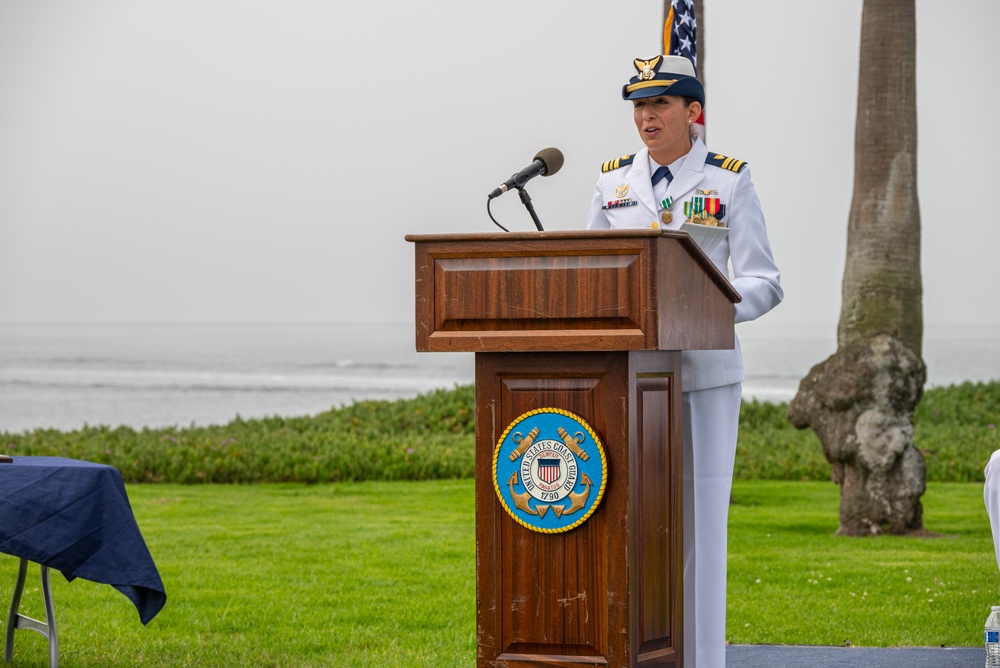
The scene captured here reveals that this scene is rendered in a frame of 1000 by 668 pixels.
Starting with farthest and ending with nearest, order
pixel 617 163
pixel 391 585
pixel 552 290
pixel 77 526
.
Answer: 1. pixel 391 585
2. pixel 77 526
3. pixel 617 163
4. pixel 552 290

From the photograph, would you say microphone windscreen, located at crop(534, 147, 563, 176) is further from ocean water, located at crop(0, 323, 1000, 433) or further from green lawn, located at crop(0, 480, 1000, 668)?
ocean water, located at crop(0, 323, 1000, 433)

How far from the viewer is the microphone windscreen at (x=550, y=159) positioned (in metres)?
3.48

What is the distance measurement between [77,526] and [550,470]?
2158 millimetres

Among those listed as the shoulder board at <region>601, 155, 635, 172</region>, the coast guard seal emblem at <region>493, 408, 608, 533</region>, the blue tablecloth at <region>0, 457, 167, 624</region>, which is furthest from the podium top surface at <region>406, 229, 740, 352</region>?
the blue tablecloth at <region>0, 457, 167, 624</region>

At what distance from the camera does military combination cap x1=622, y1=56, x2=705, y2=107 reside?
141 inches

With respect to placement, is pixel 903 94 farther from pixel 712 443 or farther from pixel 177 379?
pixel 177 379

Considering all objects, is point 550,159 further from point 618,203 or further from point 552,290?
point 552,290

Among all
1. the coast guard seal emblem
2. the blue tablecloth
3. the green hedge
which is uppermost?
the coast guard seal emblem

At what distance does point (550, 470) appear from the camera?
3037 millimetres

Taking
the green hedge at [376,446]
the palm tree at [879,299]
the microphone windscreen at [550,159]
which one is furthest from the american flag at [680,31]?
the green hedge at [376,446]

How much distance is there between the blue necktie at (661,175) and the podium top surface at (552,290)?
2.21ft

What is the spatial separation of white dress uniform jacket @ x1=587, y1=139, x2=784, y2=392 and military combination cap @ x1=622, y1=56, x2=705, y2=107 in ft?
0.72

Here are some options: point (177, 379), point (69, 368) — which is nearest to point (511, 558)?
point (177, 379)

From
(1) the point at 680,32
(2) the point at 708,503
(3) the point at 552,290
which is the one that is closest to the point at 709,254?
(2) the point at 708,503
